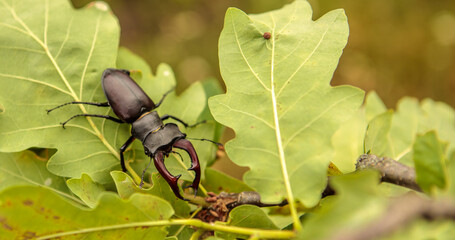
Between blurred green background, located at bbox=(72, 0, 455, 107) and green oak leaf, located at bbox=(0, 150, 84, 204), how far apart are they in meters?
5.34

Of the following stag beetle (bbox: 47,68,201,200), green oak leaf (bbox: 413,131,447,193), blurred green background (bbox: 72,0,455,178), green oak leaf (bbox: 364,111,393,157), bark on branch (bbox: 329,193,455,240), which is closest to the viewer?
bark on branch (bbox: 329,193,455,240)

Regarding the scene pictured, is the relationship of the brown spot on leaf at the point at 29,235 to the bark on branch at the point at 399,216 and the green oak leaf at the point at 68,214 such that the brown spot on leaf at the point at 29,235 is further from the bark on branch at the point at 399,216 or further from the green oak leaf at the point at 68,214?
the bark on branch at the point at 399,216

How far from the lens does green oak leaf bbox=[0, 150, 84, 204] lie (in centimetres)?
237

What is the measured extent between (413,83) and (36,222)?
759cm

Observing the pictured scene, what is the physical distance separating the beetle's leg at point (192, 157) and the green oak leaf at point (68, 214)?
485 mm

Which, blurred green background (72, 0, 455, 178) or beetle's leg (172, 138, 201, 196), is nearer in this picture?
beetle's leg (172, 138, 201, 196)

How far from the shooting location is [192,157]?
2.43m

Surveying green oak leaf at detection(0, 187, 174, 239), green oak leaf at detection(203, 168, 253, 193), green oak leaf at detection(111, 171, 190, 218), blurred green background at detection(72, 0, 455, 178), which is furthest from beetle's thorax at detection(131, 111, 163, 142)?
blurred green background at detection(72, 0, 455, 178)

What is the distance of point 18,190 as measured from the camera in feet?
5.29

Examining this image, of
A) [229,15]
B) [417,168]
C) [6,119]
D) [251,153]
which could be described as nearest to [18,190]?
[6,119]

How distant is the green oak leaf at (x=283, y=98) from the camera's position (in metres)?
1.99

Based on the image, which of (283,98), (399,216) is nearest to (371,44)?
(283,98)

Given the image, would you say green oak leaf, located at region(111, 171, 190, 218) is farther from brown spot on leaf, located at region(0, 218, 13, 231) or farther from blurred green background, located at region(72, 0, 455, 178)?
blurred green background, located at region(72, 0, 455, 178)

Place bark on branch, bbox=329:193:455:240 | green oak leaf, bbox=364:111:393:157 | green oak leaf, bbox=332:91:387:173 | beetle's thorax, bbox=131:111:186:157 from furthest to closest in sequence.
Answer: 1. green oak leaf, bbox=332:91:387:173
2. beetle's thorax, bbox=131:111:186:157
3. green oak leaf, bbox=364:111:393:157
4. bark on branch, bbox=329:193:455:240
